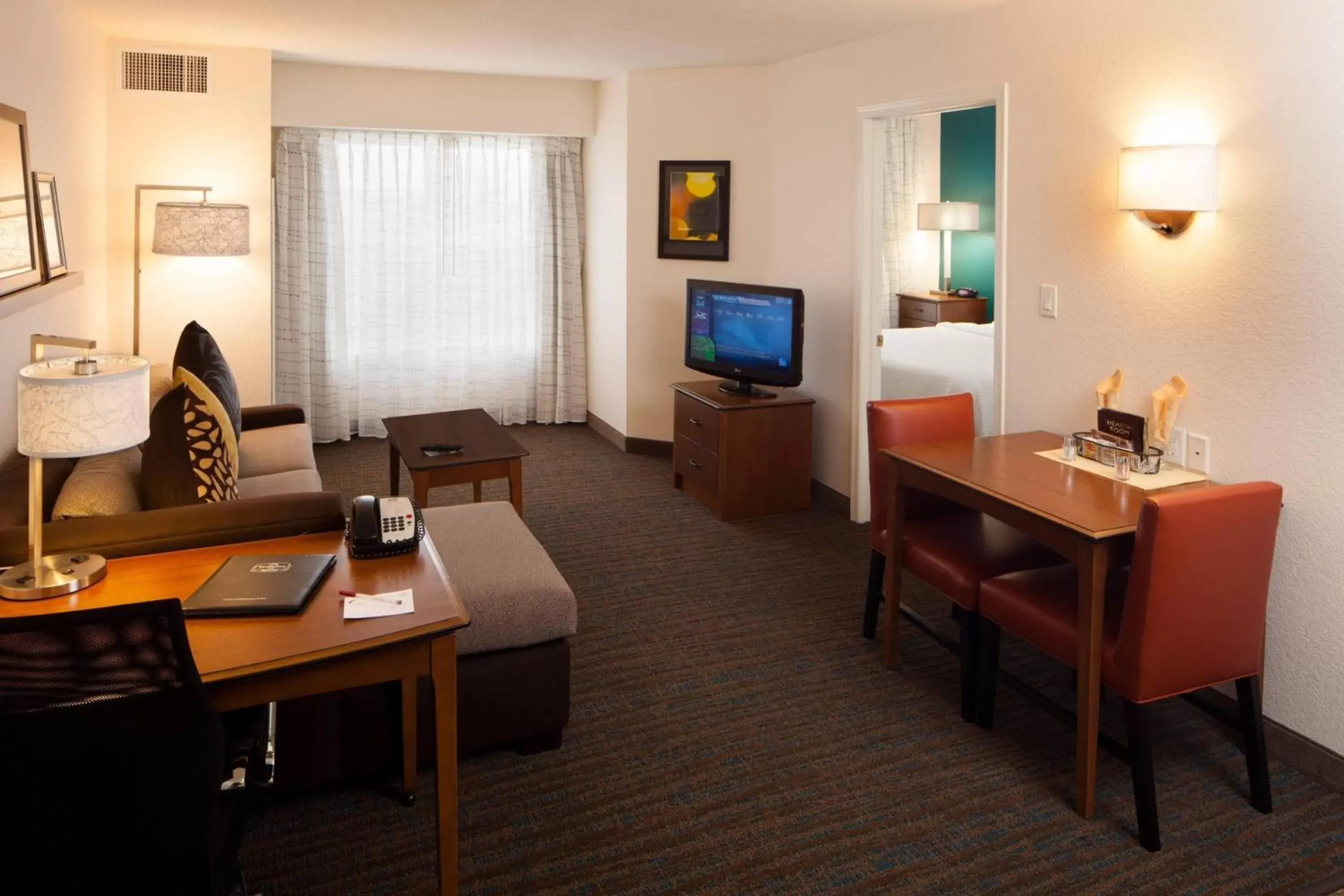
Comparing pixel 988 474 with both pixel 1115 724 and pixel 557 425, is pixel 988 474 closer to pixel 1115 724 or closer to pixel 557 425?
pixel 1115 724

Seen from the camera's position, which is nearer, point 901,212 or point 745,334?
point 745,334

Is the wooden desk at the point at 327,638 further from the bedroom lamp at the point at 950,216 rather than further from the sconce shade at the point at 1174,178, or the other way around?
the bedroom lamp at the point at 950,216

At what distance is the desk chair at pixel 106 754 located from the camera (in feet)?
5.06

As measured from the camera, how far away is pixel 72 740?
1.58m

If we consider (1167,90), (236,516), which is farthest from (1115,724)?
(236,516)

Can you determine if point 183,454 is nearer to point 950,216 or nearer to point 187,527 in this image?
point 187,527

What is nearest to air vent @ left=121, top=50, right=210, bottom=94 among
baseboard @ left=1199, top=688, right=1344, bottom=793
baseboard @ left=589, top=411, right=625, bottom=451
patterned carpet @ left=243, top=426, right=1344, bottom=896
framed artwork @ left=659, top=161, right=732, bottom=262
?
framed artwork @ left=659, top=161, right=732, bottom=262

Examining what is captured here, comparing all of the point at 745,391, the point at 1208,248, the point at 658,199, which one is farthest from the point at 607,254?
the point at 1208,248

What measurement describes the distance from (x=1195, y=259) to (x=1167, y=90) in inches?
21.4

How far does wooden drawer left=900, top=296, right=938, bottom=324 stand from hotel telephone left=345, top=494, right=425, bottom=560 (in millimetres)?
5934

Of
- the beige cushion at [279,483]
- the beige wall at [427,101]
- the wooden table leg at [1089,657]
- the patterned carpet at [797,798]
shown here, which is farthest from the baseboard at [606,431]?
the wooden table leg at [1089,657]

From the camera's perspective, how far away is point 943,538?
11.1 feet

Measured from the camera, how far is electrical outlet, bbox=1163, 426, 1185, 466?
3184 mm

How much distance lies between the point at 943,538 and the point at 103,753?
2538 mm
